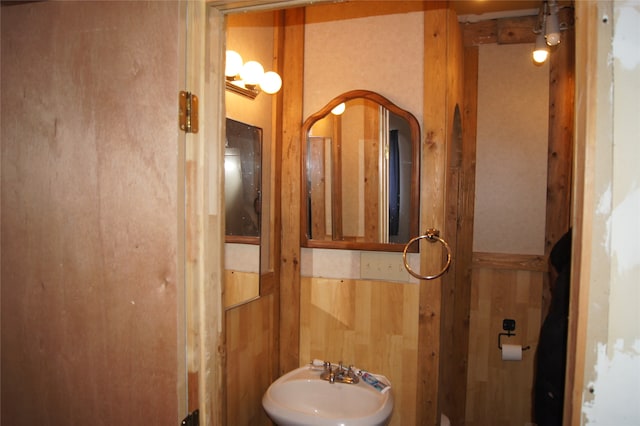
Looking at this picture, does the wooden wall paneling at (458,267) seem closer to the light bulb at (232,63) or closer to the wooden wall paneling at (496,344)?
the wooden wall paneling at (496,344)

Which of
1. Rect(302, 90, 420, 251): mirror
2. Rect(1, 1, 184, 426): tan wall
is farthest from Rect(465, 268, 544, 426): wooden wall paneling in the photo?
Rect(1, 1, 184, 426): tan wall

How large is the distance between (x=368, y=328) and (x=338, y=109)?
1.09 m

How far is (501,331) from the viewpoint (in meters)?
2.72

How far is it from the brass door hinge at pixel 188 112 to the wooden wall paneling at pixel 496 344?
2.37 m

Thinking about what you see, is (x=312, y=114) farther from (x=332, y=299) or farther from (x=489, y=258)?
(x=489, y=258)

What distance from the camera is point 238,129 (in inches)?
69.7

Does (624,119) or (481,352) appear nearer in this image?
(624,119)

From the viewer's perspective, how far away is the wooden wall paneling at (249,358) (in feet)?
5.74

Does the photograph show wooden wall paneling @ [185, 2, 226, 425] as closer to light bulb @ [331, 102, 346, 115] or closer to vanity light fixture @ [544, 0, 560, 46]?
light bulb @ [331, 102, 346, 115]

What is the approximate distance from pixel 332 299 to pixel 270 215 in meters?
0.52

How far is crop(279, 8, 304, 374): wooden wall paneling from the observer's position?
2035mm

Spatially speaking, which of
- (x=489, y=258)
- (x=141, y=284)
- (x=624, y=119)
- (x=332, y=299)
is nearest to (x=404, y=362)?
(x=332, y=299)

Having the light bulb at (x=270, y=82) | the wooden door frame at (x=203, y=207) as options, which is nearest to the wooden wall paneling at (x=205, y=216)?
the wooden door frame at (x=203, y=207)

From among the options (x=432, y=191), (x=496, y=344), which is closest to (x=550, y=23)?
(x=432, y=191)
